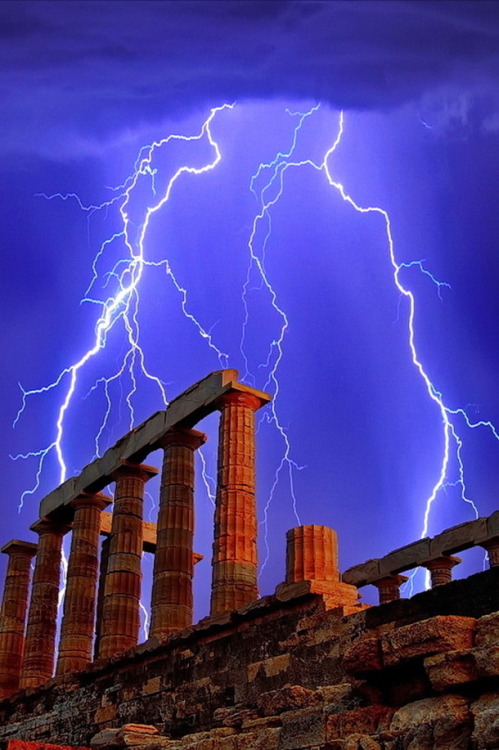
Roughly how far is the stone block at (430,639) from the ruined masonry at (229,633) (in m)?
0.01

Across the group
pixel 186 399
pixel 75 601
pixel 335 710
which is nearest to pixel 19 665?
pixel 75 601

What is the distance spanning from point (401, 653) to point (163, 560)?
16.7 m

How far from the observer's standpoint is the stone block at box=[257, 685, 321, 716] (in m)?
9.96

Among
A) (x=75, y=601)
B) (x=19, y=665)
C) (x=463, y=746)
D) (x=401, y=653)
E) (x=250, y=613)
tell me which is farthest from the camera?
(x=19, y=665)

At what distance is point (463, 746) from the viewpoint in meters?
6.82

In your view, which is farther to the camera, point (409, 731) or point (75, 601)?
point (75, 601)

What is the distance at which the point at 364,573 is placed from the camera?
2997cm

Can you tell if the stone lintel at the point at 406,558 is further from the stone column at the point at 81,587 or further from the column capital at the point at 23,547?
the column capital at the point at 23,547

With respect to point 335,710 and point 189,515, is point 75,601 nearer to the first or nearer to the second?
point 189,515

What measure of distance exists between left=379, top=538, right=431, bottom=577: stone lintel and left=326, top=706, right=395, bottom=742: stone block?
A: 20.0 meters

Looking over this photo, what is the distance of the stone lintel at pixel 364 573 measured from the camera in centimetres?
2970

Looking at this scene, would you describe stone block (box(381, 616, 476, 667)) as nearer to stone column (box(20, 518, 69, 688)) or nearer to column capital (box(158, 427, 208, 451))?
column capital (box(158, 427, 208, 451))

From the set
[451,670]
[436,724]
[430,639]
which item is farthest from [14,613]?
[436,724]

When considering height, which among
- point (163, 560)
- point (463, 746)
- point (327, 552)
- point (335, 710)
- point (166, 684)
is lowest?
point (463, 746)
